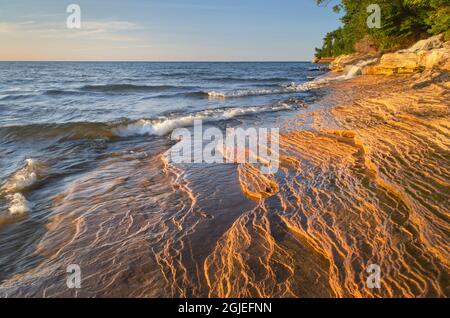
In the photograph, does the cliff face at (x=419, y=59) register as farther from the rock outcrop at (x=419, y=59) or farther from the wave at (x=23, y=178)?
the wave at (x=23, y=178)

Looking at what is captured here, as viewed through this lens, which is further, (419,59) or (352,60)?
(352,60)

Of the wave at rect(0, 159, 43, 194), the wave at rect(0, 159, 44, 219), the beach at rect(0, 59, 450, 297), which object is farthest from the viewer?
the wave at rect(0, 159, 43, 194)

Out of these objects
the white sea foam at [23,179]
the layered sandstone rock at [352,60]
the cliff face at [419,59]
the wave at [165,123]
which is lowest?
the white sea foam at [23,179]

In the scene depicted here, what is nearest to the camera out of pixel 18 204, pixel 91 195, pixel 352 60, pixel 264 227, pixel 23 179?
pixel 264 227

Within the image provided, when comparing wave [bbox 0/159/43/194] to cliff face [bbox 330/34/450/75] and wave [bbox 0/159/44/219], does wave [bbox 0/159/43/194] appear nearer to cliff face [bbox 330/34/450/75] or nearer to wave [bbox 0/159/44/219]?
wave [bbox 0/159/44/219]

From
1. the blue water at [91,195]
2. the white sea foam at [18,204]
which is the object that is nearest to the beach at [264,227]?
the blue water at [91,195]

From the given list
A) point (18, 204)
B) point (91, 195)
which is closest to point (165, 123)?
point (91, 195)

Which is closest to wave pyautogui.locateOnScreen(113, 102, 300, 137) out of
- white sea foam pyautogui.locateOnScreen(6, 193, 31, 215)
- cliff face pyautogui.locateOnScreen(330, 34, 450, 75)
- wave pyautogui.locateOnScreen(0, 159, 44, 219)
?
wave pyautogui.locateOnScreen(0, 159, 44, 219)

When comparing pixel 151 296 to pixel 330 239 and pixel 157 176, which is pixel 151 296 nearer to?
pixel 330 239

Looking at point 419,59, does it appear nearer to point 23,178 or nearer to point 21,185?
point 23,178

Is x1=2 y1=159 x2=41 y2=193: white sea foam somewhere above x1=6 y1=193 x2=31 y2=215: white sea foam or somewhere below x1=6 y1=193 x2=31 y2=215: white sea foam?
above

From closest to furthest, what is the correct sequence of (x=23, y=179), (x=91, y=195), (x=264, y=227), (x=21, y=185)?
(x=264, y=227), (x=91, y=195), (x=21, y=185), (x=23, y=179)
